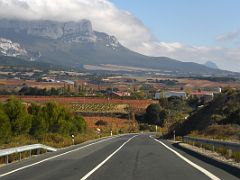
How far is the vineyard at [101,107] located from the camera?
141 m

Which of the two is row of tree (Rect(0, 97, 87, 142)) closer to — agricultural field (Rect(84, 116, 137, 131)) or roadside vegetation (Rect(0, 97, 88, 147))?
roadside vegetation (Rect(0, 97, 88, 147))

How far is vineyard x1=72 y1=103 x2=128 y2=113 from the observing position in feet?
461

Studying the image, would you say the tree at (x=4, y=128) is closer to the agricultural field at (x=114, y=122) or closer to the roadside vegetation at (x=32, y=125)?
the roadside vegetation at (x=32, y=125)

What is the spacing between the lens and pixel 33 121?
50281 mm

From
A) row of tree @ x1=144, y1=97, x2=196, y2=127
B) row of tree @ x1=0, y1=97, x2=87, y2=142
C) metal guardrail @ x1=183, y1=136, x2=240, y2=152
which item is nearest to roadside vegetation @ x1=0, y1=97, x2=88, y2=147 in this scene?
row of tree @ x1=0, y1=97, x2=87, y2=142

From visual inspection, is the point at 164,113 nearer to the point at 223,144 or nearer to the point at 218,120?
the point at 218,120

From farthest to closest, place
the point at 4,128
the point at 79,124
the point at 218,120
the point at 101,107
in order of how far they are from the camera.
→ the point at 101,107 → the point at 79,124 → the point at 218,120 → the point at 4,128

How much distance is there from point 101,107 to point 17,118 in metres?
102

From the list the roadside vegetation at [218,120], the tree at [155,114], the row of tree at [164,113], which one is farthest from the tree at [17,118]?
the tree at [155,114]

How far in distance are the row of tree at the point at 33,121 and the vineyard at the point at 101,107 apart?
63.4 m

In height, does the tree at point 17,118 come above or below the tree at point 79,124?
above

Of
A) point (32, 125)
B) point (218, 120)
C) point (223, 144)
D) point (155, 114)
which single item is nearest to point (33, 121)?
point (32, 125)

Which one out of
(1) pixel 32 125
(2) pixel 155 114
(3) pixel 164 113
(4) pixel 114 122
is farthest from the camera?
(2) pixel 155 114

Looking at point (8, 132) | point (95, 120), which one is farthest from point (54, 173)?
point (95, 120)
